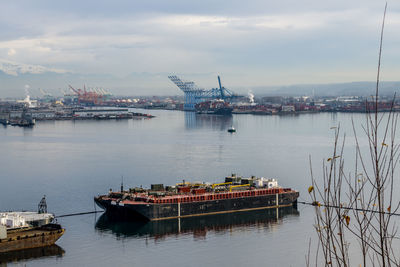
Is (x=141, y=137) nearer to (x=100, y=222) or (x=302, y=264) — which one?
(x=100, y=222)

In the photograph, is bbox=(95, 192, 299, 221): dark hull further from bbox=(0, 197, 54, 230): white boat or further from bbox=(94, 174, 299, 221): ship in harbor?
bbox=(0, 197, 54, 230): white boat

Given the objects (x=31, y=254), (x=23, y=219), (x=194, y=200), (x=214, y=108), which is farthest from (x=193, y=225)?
(x=214, y=108)

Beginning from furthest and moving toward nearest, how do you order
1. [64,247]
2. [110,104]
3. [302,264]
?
[110,104] → [64,247] → [302,264]

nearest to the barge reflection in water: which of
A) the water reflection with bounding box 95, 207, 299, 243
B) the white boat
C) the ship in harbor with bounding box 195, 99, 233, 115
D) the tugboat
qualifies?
the water reflection with bounding box 95, 207, 299, 243

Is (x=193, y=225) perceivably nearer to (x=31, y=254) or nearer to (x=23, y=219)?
(x=23, y=219)

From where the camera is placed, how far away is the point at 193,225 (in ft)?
35.3

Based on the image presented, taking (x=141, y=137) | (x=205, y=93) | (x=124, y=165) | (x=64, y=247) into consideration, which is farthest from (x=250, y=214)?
(x=205, y=93)

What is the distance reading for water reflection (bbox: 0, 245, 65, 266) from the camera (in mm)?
8531

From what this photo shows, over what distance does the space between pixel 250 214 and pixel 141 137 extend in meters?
18.7

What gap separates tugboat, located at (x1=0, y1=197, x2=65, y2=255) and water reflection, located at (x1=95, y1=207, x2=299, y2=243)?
1063mm

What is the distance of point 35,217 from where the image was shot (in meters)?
10.3

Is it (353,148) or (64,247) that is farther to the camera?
(353,148)

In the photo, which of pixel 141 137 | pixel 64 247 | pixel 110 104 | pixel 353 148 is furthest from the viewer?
pixel 110 104

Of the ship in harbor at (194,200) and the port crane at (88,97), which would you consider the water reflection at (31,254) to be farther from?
the port crane at (88,97)
